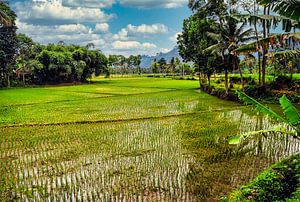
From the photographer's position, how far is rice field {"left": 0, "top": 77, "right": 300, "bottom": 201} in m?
5.72

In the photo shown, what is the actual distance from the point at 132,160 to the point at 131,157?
274mm

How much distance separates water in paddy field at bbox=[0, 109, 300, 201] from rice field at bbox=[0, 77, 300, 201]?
19 millimetres

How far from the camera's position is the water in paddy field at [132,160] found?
5676 millimetres

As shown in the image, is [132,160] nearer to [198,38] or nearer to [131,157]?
Result: [131,157]

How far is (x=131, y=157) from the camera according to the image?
7910mm

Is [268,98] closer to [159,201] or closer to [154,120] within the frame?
[154,120]

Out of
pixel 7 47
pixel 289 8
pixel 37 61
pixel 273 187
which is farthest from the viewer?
pixel 37 61

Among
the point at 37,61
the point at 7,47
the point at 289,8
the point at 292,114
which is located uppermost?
the point at 7,47

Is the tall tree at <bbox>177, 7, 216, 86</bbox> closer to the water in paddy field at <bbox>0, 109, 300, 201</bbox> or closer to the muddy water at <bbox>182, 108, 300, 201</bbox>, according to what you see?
the muddy water at <bbox>182, 108, 300, 201</bbox>

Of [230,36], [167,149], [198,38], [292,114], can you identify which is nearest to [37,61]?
[198,38]

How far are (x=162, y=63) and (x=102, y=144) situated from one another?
7828cm

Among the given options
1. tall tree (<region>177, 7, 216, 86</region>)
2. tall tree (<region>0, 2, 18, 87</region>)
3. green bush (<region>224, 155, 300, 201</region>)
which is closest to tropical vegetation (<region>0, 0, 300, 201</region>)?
green bush (<region>224, 155, 300, 201</region>)

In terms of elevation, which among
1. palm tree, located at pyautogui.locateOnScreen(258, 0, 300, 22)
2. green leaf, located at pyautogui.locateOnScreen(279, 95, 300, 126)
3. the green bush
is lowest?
the green bush

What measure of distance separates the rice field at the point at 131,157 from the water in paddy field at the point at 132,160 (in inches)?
0.8
